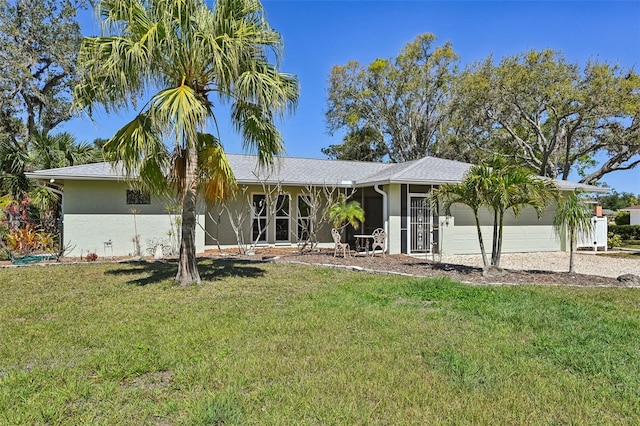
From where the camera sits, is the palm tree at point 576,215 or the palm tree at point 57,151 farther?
the palm tree at point 57,151

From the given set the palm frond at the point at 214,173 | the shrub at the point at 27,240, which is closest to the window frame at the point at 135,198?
the shrub at the point at 27,240

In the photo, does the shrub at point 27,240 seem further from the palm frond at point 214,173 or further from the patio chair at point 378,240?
the patio chair at point 378,240

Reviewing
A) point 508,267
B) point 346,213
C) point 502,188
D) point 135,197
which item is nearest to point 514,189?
point 502,188

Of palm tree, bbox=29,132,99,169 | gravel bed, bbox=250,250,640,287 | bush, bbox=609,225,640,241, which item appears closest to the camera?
gravel bed, bbox=250,250,640,287

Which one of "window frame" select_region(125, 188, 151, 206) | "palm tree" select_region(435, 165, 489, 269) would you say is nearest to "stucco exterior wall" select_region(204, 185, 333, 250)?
"window frame" select_region(125, 188, 151, 206)

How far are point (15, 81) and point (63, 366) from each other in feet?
77.4

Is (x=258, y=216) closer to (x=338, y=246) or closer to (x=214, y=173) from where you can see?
(x=338, y=246)

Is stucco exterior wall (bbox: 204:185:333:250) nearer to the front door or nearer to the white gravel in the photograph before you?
the front door

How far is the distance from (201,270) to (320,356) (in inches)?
269

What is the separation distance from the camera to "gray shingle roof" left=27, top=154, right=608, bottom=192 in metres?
13.2

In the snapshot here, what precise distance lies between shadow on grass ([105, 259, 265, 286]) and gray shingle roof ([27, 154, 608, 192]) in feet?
9.61

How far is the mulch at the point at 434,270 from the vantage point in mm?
9406

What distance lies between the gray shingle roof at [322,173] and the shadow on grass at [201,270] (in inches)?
115

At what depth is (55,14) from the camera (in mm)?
22594
